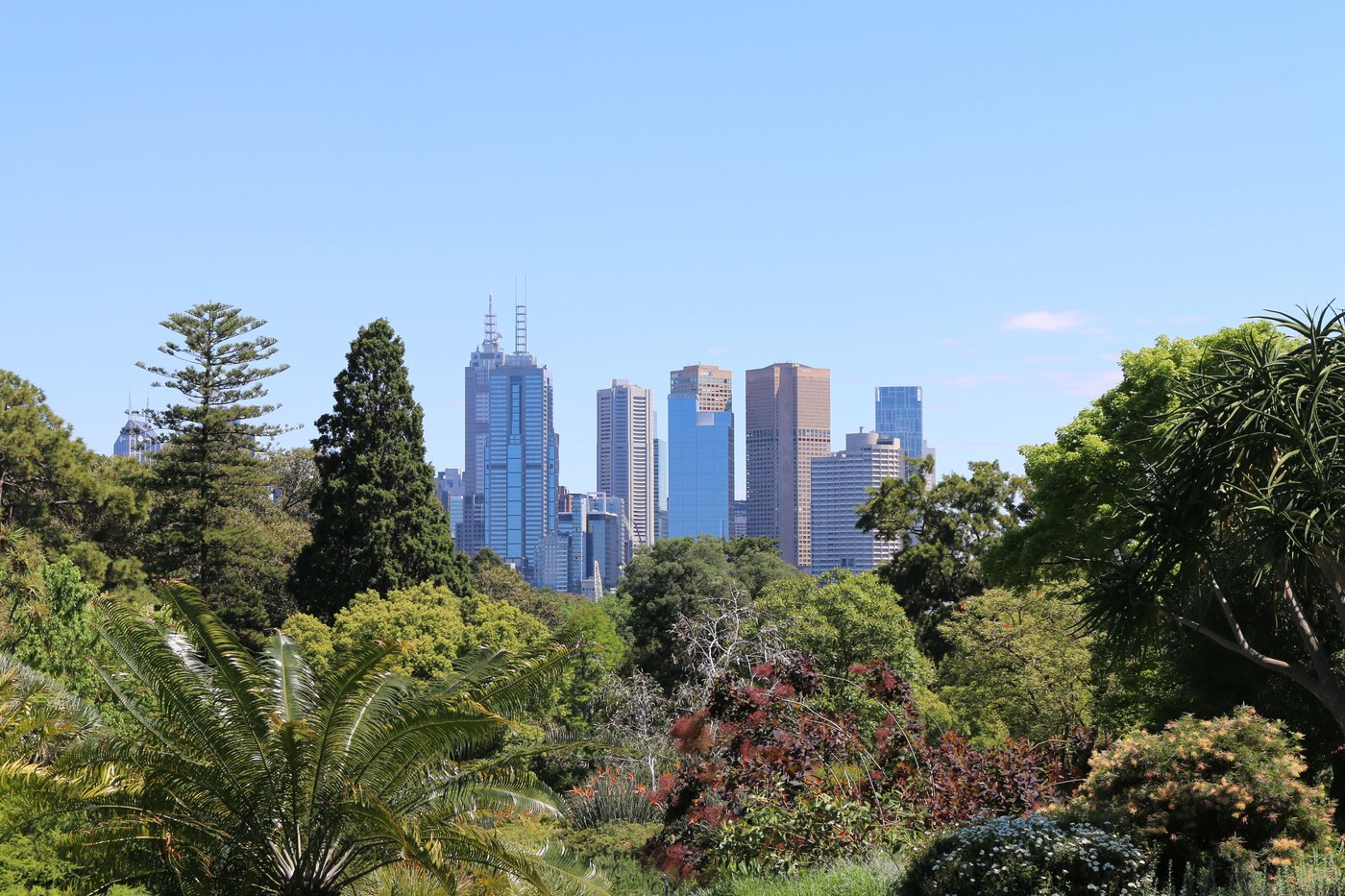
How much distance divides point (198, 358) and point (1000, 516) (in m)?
26.7

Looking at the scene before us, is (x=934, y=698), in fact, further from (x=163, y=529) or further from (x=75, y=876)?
(x=163, y=529)

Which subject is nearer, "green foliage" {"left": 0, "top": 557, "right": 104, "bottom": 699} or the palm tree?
the palm tree

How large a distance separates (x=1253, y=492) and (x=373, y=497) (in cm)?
2881

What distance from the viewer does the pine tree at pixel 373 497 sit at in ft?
115

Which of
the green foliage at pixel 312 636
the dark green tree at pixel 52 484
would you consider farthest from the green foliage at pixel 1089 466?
the dark green tree at pixel 52 484

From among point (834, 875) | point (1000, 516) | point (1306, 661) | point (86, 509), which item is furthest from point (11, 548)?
point (1000, 516)

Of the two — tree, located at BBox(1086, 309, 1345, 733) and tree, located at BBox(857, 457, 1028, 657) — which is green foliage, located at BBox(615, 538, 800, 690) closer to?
tree, located at BBox(857, 457, 1028, 657)

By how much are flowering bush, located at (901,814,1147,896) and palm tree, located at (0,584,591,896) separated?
12.2 ft

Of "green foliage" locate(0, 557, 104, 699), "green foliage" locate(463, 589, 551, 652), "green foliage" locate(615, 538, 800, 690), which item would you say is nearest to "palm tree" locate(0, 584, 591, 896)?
"green foliage" locate(0, 557, 104, 699)

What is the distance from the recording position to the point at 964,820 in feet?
40.5

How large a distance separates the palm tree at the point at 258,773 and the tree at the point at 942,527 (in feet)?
96.7

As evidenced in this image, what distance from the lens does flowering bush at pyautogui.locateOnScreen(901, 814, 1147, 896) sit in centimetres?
890

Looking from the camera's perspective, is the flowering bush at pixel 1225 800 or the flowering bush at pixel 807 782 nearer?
the flowering bush at pixel 1225 800

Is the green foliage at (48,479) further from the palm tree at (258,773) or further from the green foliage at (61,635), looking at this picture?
the palm tree at (258,773)
